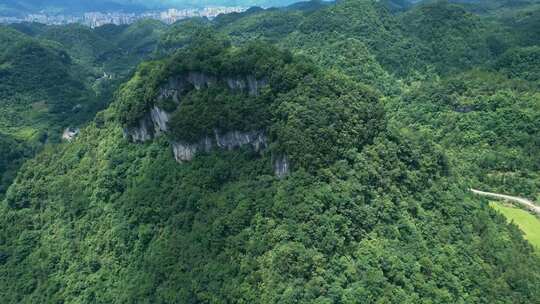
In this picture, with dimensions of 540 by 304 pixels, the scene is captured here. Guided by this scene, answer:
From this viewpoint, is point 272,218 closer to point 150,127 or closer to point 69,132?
point 150,127

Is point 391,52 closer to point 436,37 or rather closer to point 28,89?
point 436,37

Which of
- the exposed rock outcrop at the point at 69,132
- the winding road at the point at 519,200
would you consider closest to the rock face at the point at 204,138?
the winding road at the point at 519,200

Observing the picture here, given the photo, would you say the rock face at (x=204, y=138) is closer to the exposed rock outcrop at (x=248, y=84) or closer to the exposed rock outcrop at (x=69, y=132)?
the exposed rock outcrop at (x=248, y=84)

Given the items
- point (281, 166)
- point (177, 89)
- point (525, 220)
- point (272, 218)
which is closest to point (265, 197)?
point (272, 218)

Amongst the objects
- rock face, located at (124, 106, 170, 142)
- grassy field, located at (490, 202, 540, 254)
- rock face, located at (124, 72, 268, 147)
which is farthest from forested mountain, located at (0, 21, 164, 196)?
grassy field, located at (490, 202, 540, 254)

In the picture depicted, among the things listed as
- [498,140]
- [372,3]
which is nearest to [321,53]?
[372,3]

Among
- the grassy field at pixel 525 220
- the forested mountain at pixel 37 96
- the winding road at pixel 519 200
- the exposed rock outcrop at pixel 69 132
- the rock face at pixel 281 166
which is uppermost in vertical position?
the rock face at pixel 281 166
